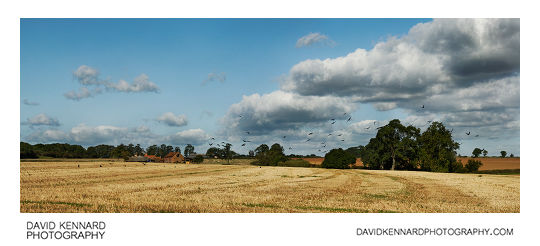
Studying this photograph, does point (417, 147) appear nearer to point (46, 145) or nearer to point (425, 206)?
point (425, 206)

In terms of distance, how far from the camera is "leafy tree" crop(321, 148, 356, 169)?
109 meters

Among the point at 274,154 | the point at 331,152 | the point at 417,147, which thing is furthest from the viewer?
the point at 274,154

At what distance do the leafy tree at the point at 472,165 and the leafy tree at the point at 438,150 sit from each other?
8.21 feet

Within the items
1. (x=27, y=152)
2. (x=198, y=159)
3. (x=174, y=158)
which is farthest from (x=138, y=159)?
(x=27, y=152)

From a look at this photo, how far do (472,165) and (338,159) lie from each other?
A: 1420 inches

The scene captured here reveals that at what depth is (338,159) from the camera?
10981cm

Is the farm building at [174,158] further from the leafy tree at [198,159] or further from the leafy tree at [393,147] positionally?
the leafy tree at [393,147]

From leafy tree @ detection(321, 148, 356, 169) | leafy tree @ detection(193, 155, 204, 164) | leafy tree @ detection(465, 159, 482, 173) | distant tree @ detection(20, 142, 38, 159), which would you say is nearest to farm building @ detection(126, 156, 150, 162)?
leafy tree @ detection(193, 155, 204, 164)

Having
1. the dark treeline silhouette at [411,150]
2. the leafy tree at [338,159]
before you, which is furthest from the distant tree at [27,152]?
the dark treeline silhouette at [411,150]

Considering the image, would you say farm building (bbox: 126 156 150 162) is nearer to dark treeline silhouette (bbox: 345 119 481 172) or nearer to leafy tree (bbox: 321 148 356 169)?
leafy tree (bbox: 321 148 356 169)
